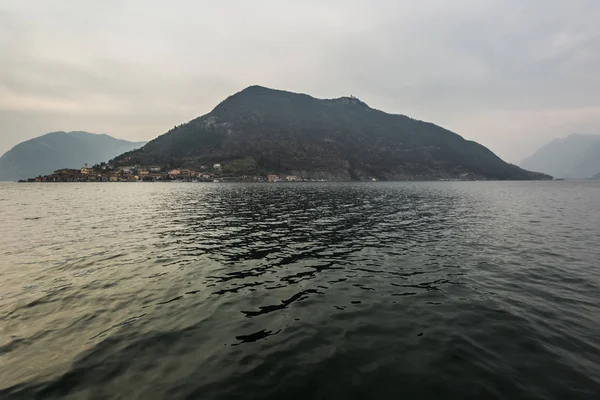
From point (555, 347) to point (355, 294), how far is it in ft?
30.1

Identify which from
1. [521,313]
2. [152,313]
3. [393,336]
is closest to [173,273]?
[152,313]

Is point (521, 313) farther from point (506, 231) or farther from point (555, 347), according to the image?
point (506, 231)

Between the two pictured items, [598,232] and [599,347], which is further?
[598,232]

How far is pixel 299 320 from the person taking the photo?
45.8ft

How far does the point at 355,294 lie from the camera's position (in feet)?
56.4

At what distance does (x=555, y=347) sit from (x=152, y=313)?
61.6ft

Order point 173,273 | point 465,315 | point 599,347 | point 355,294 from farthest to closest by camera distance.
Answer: point 173,273 < point 355,294 < point 465,315 < point 599,347

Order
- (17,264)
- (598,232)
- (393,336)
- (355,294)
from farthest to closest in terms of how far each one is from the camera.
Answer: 1. (598,232)
2. (17,264)
3. (355,294)
4. (393,336)

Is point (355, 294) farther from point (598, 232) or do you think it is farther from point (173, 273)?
point (598, 232)

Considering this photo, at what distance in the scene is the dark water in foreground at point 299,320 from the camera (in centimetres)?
951

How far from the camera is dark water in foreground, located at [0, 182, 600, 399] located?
951 centimetres

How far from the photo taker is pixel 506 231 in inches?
1469

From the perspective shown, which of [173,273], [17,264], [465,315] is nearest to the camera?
[465,315]

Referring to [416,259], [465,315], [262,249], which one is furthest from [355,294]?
[262,249]
